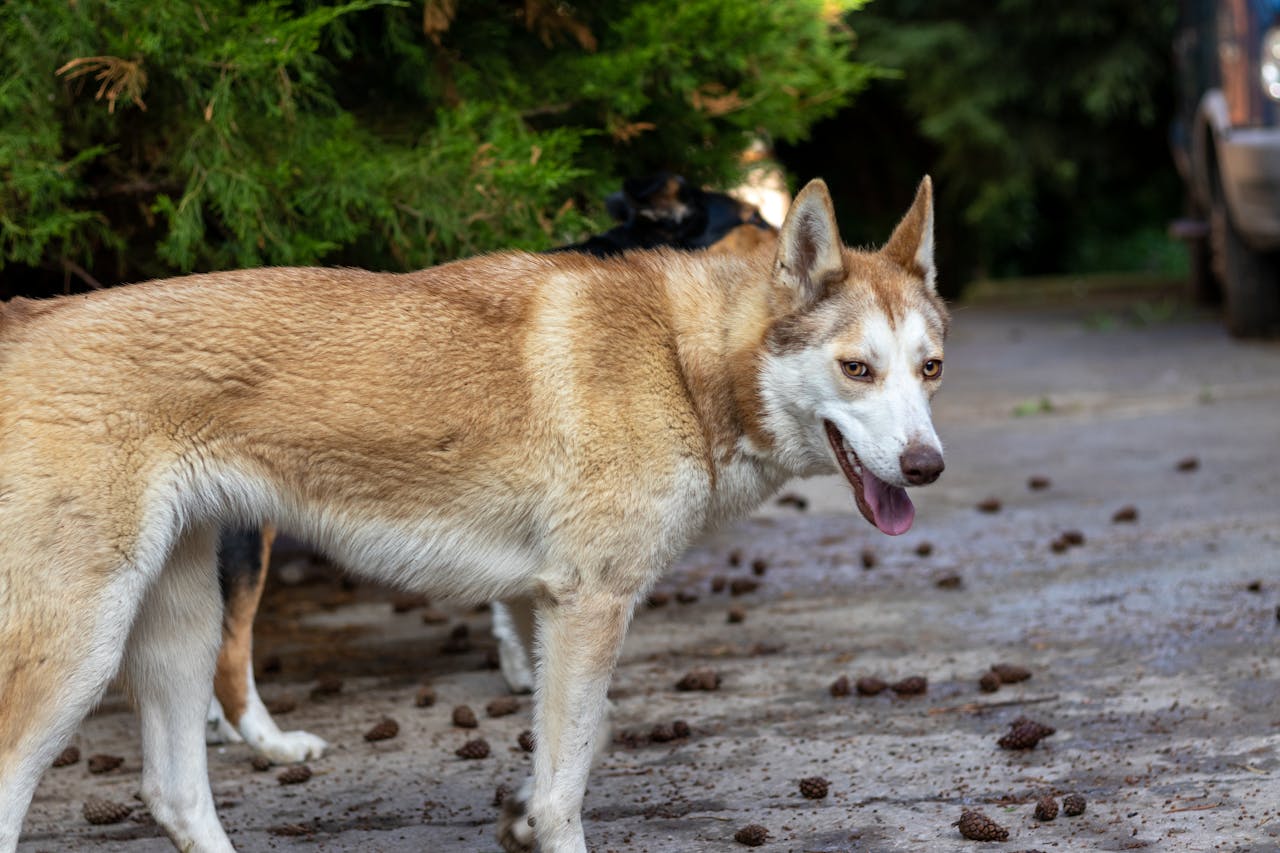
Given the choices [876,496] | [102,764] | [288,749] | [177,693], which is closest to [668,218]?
[876,496]

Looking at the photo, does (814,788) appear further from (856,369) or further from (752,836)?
(856,369)

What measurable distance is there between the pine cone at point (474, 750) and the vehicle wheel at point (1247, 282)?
9.43 meters

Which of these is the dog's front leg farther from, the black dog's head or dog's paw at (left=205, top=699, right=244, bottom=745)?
the black dog's head

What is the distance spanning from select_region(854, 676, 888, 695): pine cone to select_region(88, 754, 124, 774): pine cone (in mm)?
2539

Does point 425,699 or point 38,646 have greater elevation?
point 38,646

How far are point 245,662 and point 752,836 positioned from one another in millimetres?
1943

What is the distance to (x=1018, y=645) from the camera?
20.0 ft

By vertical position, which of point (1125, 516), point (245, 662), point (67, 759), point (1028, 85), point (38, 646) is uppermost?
point (38, 646)

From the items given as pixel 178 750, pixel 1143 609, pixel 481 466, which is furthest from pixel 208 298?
pixel 1143 609

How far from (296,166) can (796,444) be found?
2.64 metres

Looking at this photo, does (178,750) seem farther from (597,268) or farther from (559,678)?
(597,268)

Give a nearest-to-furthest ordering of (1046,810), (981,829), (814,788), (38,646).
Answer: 1. (38,646)
2. (981,829)
3. (1046,810)
4. (814,788)

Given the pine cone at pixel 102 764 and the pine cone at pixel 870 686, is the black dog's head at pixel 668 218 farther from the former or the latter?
the pine cone at pixel 102 764

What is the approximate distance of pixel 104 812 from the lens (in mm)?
4688
